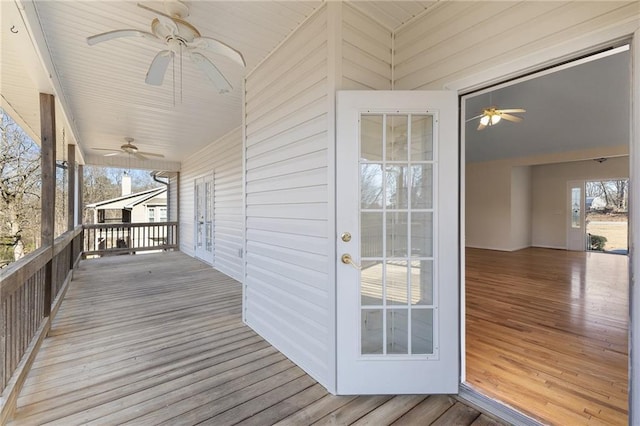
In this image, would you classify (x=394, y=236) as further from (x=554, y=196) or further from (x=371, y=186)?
(x=554, y=196)

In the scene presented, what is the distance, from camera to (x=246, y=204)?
3346 mm

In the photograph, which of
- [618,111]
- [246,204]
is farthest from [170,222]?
[618,111]

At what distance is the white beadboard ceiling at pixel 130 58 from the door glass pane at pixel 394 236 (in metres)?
1.01

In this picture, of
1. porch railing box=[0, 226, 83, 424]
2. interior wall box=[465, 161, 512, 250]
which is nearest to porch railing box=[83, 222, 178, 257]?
porch railing box=[0, 226, 83, 424]

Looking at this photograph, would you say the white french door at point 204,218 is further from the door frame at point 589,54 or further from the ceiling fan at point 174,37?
the door frame at point 589,54

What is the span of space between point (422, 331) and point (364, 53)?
2108 mm

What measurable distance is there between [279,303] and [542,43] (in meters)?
2.66

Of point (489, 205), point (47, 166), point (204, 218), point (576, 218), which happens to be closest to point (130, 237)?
point (204, 218)

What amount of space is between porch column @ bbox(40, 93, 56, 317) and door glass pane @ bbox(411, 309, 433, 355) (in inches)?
138

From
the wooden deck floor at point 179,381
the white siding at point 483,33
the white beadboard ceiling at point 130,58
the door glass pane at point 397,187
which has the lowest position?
the wooden deck floor at point 179,381

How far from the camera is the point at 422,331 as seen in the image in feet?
6.71

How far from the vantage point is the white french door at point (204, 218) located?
22.3ft

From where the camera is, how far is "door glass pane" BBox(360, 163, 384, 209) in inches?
80.0

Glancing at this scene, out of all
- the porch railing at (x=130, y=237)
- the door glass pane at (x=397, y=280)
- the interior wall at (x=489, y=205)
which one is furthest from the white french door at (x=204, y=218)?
the interior wall at (x=489, y=205)
